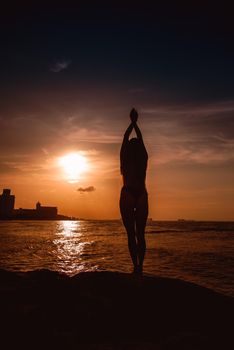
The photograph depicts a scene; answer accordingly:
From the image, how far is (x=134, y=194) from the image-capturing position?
6.82 m

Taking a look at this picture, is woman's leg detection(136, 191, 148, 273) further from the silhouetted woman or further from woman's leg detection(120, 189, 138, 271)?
woman's leg detection(120, 189, 138, 271)

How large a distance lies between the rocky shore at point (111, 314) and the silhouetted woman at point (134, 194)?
83cm

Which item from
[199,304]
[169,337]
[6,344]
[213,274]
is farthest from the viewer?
[213,274]

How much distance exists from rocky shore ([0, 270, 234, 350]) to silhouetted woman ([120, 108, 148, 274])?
83 centimetres

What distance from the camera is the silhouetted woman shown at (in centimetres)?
682

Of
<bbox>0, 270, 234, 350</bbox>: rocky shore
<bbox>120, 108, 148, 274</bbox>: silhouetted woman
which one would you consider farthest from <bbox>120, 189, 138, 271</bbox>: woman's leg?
<bbox>0, 270, 234, 350</bbox>: rocky shore

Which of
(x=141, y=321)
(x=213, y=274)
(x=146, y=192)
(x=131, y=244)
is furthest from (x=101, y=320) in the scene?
(x=213, y=274)

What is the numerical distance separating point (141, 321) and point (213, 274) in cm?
1149

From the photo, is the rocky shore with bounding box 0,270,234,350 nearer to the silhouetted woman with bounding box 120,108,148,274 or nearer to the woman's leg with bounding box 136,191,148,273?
the silhouetted woman with bounding box 120,108,148,274

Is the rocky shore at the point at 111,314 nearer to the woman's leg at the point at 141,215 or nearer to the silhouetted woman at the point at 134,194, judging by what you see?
the silhouetted woman at the point at 134,194

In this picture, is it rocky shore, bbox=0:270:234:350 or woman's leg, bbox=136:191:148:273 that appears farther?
woman's leg, bbox=136:191:148:273

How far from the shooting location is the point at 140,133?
23.6 feet

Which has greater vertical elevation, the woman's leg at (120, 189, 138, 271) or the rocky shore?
the woman's leg at (120, 189, 138, 271)

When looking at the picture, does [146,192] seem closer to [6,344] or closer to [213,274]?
[6,344]
